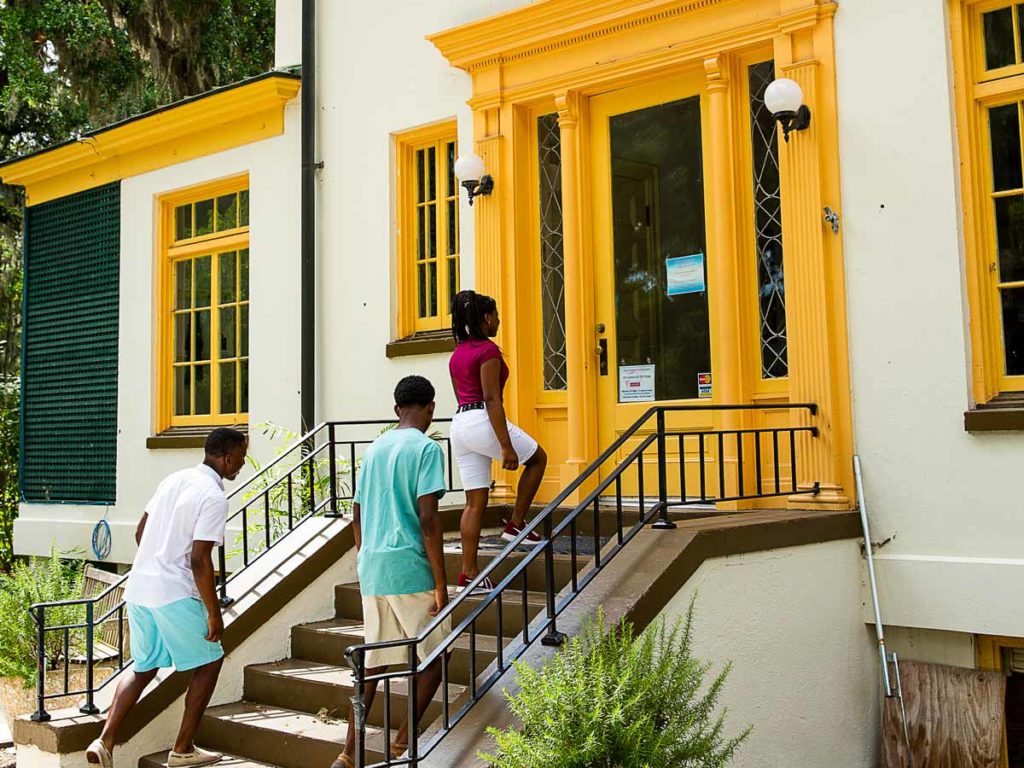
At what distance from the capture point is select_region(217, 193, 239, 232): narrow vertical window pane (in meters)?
10.9

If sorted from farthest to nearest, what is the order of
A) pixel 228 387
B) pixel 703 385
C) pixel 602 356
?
pixel 228 387
pixel 602 356
pixel 703 385

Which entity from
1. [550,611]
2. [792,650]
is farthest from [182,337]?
[792,650]

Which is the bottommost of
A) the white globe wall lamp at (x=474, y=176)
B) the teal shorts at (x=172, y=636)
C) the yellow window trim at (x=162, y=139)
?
the teal shorts at (x=172, y=636)

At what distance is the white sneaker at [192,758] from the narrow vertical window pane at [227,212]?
5927mm

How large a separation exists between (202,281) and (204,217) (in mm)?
629

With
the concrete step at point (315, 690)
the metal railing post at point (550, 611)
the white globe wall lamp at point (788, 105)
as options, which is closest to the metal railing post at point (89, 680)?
the concrete step at point (315, 690)

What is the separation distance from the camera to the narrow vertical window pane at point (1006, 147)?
6484 mm

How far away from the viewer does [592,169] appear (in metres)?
8.24

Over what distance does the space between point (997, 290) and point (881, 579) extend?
1.76 m

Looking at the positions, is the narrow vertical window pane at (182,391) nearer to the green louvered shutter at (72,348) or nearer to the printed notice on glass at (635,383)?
the green louvered shutter at (72,348)

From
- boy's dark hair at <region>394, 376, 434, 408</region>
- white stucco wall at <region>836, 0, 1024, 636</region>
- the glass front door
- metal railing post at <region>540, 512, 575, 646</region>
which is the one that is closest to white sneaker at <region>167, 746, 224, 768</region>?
metal railing post at <region>540, 512, 575, 646</region>

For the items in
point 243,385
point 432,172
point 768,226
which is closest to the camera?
point 768,226

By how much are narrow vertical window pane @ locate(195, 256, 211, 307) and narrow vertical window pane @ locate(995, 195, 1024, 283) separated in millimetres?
7254

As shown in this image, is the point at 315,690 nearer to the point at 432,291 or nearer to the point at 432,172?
the point at 432,291
